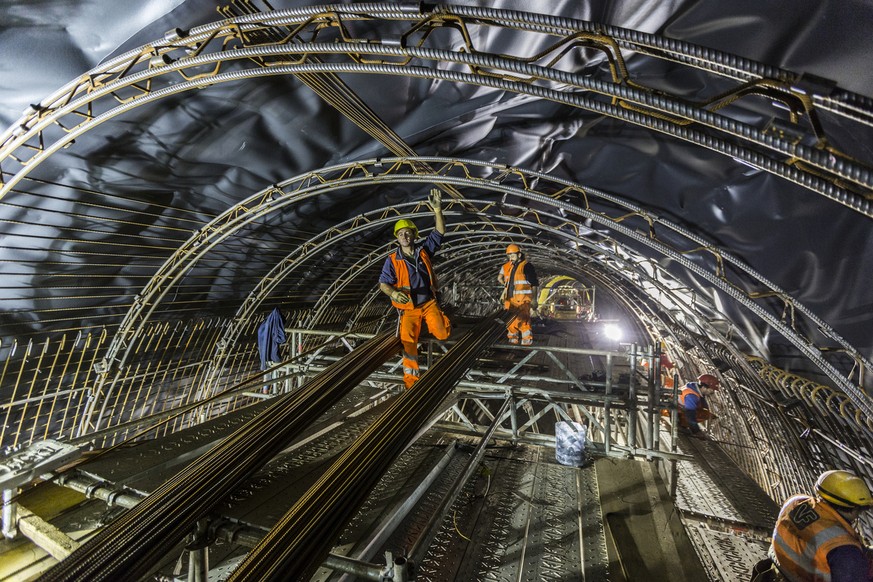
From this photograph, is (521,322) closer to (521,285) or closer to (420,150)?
(521,285)

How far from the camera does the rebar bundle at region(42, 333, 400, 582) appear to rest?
6.54 feet

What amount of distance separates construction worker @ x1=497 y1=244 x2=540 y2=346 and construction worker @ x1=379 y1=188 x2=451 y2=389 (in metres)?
3.06

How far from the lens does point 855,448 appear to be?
6004mm

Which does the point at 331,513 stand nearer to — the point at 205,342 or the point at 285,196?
the point at 285,196

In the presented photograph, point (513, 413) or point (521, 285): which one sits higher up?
point (521, 285)

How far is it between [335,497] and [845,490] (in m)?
4.49

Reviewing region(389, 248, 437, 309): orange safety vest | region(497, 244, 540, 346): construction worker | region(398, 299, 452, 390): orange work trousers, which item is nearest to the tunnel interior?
region(398, 299, 452, 390): orange work trousers

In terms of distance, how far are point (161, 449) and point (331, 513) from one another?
11.1ft

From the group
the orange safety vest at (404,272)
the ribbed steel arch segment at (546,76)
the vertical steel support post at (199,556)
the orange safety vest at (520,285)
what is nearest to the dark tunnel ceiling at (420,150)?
the ribbed steel arch segment at (546,76)

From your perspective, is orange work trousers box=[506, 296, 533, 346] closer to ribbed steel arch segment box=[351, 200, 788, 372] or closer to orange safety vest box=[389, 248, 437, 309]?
ribbed steel arch segment box=[351, 200, 788, 372]

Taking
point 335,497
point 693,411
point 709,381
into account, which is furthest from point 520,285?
point 709,381

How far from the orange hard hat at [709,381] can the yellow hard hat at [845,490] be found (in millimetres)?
9027

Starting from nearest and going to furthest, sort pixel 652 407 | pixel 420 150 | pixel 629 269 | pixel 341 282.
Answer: pixel 652 407 → pixel 420 150 → pixel 629 269 → pixel 341 282

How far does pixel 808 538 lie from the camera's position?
3.33 metres
